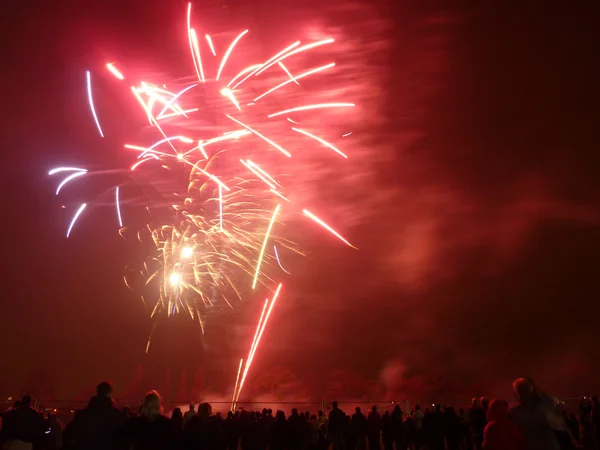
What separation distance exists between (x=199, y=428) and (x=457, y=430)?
6491 mm

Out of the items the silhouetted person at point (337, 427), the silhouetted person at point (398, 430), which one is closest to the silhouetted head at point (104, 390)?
the silhouetted person at point (337, 427)

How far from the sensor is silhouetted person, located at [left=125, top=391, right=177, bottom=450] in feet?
15.6

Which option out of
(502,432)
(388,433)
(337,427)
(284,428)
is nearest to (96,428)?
(502,432)

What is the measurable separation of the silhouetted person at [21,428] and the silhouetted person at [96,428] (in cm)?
163

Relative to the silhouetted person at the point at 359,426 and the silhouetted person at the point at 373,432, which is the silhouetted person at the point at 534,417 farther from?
the silhouetted person at the point at 373,432

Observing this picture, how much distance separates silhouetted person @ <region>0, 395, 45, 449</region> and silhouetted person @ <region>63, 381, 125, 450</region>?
1.63 m

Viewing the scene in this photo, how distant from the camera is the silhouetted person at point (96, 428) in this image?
4746mm

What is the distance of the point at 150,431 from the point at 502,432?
3.27 meters

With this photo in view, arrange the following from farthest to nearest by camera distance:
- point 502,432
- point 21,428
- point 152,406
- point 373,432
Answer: point 373,432 < point 21,428 < point 152,406 < point 502,432

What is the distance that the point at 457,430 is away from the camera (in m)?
10.7

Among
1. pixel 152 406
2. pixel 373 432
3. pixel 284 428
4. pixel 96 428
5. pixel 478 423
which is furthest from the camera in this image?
pixel 373 432

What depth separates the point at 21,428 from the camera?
6094 mm

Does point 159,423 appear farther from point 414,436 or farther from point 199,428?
point 414,436

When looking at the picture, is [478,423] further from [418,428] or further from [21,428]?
[21,428]
